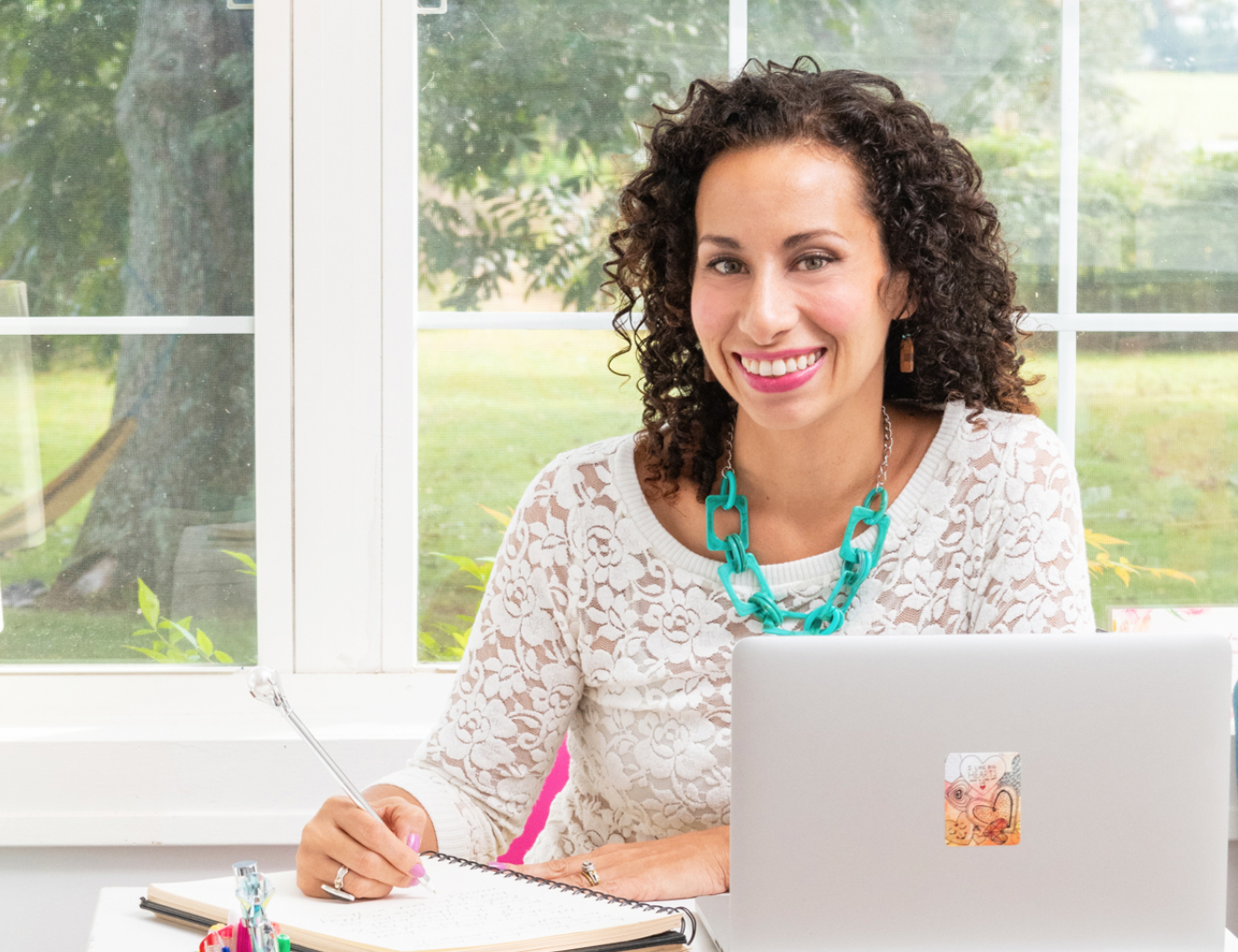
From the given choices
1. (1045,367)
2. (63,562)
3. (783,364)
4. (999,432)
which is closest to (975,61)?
(1045,367)

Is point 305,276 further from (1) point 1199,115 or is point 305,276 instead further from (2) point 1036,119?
(1) point 1199,115

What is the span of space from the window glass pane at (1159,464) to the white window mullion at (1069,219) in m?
0.02

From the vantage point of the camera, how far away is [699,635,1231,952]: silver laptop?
2.81 ft

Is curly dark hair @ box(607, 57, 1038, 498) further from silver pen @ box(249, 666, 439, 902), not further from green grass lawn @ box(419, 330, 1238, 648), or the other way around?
silver pen @ box(249, 666, 439, 902)

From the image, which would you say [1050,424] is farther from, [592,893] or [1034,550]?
[592,893]

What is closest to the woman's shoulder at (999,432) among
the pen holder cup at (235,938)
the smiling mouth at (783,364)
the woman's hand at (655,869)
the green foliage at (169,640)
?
the smiling mouth at (783,364)

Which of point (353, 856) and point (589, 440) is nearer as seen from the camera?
point (353, 856)

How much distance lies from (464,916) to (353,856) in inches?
5.4

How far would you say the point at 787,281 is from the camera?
Answer: 1.42 m

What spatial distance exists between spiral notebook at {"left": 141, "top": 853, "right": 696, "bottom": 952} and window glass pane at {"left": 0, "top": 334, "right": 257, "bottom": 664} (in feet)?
3.60

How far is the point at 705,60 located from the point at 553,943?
5.19 feet

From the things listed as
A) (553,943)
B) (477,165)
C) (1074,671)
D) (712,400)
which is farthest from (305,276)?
(1074,671)

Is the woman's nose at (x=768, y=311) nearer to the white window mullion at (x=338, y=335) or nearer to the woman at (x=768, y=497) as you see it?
the woman at (x=768, y=497)

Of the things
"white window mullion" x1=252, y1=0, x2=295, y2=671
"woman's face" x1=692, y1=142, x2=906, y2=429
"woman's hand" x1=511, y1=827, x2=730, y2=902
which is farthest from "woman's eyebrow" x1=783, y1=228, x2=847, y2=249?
"white window mullion" x1=252, y1=0, x2=295, y2=671
